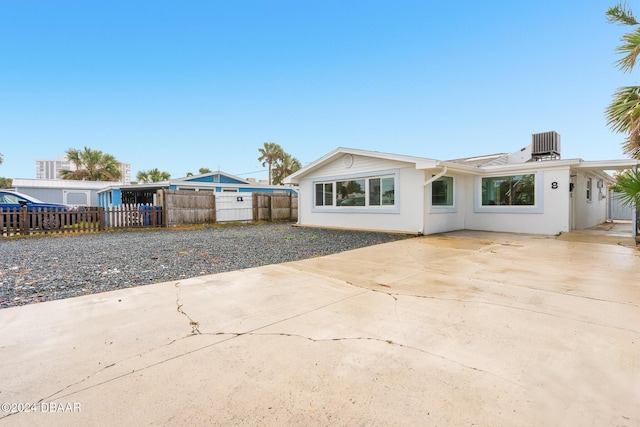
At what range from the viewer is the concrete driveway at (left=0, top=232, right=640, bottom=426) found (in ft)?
5.24

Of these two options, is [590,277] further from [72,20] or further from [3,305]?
[72,20]

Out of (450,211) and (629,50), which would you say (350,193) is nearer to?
(450,211)

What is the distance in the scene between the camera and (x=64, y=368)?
206 cm

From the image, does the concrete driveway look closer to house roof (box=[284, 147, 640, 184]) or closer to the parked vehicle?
house roof (box=[284, 147, 640, 184])

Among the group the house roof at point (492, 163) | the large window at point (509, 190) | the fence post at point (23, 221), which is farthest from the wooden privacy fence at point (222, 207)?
the large window at point (509, 190)

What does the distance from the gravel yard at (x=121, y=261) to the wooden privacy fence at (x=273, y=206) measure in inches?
313

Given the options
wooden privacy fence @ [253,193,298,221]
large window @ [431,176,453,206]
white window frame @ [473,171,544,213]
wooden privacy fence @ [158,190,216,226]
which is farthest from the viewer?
wooden privacy fence @ [253,193,298,221]

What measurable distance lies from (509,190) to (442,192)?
2414 millimetres

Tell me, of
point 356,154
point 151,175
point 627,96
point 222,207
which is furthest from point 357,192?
point 151,175

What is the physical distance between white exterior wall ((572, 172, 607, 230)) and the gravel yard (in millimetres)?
7930

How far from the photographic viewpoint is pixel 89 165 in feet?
91.5

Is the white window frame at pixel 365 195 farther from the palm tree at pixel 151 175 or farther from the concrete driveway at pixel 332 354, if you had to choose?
the palm tree at pixel 151 175

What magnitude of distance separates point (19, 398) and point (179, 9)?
14199mm

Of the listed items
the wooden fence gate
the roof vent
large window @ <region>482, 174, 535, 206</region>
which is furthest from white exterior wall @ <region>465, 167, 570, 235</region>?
the wooden fence gate
